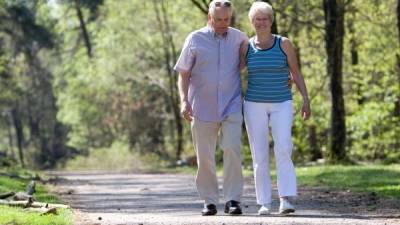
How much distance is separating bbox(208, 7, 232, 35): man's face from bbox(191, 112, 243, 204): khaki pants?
942 millimetres

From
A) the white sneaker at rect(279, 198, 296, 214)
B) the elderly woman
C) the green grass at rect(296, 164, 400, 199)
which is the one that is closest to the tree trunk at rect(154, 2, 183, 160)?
the green grass at rect(296, 164, 400, 199)

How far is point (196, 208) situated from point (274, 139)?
7.29 ft

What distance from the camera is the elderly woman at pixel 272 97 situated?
9.81 metres

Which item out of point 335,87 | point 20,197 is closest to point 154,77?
point 335,87

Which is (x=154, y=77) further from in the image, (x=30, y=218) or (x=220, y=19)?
(x=30, y=218)

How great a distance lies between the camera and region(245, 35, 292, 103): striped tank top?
985cm

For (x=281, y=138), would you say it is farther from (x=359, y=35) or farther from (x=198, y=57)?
(x=359, y=35)

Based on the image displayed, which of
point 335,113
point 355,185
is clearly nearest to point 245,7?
point 335,113

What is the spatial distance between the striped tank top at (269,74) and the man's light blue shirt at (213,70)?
27 centimetres

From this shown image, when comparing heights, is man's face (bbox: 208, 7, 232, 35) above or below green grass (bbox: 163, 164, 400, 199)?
above

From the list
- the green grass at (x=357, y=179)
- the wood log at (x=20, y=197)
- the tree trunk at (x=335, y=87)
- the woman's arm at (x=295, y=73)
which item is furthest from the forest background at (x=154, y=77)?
the woman's arm at (x=295, y=73)

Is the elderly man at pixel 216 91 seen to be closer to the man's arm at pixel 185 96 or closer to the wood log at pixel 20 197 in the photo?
the man's arm at pixel 185 96

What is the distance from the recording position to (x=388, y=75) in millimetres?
33281

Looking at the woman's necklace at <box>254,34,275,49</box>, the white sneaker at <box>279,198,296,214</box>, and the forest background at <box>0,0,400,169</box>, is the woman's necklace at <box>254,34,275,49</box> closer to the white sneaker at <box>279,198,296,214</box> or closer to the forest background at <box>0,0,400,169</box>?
the white sneaker at <box>279,198,296,214</box>
